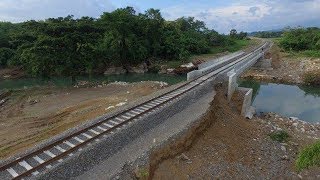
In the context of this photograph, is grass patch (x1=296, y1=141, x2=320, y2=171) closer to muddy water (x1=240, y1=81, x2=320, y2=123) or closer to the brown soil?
the brown soil

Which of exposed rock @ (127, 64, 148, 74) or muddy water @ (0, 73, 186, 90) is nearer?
muddy water @ (0, 73, 186, 90)

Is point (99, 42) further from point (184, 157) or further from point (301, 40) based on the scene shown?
point (301, 40)

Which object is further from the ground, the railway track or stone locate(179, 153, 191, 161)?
the railway track

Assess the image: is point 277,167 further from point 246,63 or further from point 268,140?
point 246,63

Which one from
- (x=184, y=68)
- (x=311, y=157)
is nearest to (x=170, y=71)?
(x=184, y=68)

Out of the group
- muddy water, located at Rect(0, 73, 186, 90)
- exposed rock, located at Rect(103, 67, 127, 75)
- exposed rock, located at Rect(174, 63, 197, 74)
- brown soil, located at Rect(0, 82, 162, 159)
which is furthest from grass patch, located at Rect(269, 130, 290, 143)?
exposed rock, located at Rect(103, 67, 127, 75)

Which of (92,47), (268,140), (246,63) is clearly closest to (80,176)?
(268,140)
